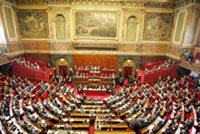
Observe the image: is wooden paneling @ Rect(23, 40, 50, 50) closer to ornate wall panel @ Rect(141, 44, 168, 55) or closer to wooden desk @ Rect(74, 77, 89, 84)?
wooden desk @ Rect(74, 77, 89, 84)

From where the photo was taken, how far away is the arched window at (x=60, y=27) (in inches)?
648

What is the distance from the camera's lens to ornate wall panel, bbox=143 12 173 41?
1650 cm

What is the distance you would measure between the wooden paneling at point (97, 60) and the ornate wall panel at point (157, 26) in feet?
17.8

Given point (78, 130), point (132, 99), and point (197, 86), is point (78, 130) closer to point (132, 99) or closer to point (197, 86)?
point (132, 99)

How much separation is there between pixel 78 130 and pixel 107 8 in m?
14.8

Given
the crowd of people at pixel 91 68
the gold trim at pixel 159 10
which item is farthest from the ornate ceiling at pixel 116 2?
the crowd of people at pixel 91 68

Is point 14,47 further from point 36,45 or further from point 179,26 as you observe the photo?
point 179,26

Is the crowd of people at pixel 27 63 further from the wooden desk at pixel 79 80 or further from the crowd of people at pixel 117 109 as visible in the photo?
the wooden desk at pixel 79 80

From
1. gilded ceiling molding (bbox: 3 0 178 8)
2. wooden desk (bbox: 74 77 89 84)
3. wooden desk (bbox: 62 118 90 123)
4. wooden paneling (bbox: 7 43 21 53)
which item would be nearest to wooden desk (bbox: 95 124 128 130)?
wooden desk (bbox: 62 118 90 123)

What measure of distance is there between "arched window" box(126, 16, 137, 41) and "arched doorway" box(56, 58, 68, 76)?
972cm

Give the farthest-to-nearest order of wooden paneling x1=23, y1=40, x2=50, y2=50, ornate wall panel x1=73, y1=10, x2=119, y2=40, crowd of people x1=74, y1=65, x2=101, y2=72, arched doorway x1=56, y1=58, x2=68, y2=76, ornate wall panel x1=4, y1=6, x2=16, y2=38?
1. arched doorway x1=56, y1=58, x2=68, y2=76
2. wooden paneling x1=23, y1=40, x2=50, y2=50
3. crowd of people x1=74, y1=65, x2=101, y2=72
4. ornate wall panel x1=73, y1=10, x2=119, y2=40
5. ornate wall panel x1=4, y1=6, x2=16, y2=38

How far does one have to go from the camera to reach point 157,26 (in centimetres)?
1683

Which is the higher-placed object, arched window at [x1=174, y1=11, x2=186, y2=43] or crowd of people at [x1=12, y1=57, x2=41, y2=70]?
arched window at [x1=174, y1=11, x2=186, y2=43]

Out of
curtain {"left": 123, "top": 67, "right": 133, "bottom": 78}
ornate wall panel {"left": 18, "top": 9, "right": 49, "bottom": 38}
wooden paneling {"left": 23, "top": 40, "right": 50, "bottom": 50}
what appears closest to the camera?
ornate wall panel {"left": 18, "top": 9, "right": 49, "bottom": 38}
